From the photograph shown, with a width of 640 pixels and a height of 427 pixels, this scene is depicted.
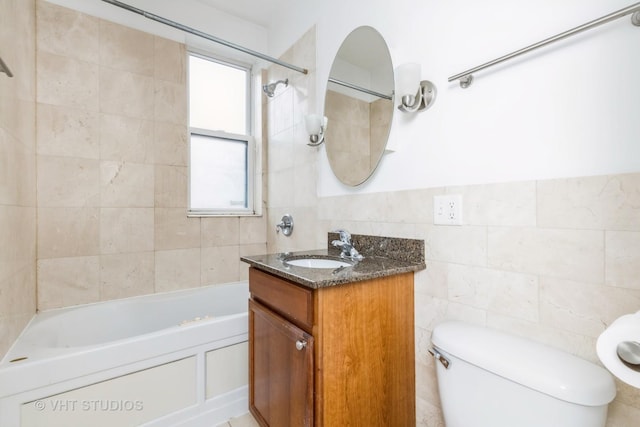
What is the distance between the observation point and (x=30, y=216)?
1.58 m

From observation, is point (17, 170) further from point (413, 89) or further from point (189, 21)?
point (413, 89)

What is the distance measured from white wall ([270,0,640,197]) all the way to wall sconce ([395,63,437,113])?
0.04 m

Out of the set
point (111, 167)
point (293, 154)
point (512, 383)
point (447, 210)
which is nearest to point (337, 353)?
point (512, 383)


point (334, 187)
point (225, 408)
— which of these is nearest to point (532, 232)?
point (334, 187)

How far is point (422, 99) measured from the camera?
3.96 feet

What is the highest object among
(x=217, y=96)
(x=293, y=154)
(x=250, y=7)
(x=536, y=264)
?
(x=250, y=7)

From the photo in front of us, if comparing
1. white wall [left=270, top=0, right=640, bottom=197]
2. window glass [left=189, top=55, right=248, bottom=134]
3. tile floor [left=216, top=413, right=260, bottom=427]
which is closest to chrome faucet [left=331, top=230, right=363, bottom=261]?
white wall [left=270, top=0, right=640, bottom=197]

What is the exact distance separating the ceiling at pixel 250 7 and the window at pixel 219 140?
39 centimetres

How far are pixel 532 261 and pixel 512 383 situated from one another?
1.21 feet

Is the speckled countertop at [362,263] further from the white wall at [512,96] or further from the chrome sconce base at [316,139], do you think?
the chrome sconce base at [316,139]

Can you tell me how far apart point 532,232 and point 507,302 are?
25cm

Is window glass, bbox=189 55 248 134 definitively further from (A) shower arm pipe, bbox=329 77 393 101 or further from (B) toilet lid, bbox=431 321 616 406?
(B) toilet lid, bbox=431 321 616 406

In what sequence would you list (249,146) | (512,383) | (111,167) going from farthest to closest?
(249,146), (111,167), (512,383)

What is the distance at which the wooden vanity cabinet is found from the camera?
95 centimetres
